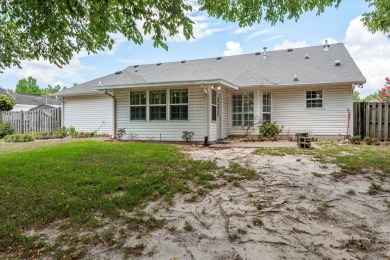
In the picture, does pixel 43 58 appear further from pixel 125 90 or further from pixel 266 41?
pixel 266 41

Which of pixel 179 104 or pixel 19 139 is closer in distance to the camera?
pixel 179 104

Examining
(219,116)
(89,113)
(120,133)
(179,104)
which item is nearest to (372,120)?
(219,116)

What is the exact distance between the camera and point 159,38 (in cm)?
463

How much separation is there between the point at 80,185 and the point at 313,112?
11.0 meters

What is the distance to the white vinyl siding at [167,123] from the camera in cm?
1042

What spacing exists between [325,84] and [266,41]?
19.4 ft

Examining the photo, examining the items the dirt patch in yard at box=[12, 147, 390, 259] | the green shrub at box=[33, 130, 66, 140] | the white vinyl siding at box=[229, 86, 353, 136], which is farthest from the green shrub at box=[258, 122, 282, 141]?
the green shrub at box=[33, 130, 66, 140]

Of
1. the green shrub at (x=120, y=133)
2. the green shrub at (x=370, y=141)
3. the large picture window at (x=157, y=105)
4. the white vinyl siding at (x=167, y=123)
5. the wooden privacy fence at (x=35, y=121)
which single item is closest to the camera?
the green shrub at (x=370, y=141)

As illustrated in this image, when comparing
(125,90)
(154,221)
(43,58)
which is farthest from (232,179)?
(125,90)

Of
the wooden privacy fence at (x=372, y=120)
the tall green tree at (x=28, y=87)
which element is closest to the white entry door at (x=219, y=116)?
the wooden privacy fence at (x=372, y=120)

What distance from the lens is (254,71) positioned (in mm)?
14016

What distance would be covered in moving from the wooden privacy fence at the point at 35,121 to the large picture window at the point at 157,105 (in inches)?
340

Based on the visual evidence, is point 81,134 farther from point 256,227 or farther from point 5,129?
point 256,227

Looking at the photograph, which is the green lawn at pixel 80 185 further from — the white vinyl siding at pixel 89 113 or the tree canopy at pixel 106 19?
the white vinyl siding at pixel 89 113
